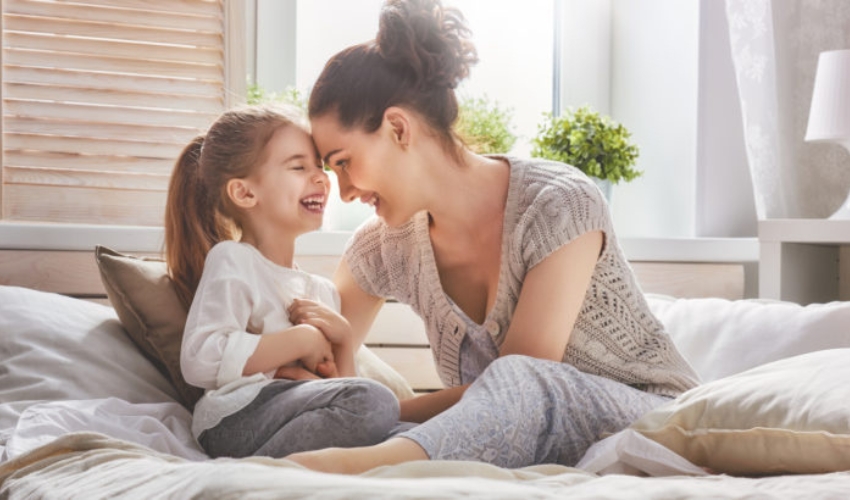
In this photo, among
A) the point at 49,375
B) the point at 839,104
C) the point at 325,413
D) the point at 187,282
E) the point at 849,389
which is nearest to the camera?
the point at 849,389

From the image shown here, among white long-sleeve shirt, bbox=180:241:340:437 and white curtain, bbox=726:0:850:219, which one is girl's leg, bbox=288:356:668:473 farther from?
white curtain, bbox=726:0:850:219

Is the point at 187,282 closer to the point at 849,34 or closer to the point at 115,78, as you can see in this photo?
the point at 115,78

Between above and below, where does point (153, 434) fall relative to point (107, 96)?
below

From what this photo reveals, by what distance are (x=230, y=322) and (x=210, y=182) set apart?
292 millimetres

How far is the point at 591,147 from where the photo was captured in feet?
8.30

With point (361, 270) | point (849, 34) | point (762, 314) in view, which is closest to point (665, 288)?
point (762, 314)

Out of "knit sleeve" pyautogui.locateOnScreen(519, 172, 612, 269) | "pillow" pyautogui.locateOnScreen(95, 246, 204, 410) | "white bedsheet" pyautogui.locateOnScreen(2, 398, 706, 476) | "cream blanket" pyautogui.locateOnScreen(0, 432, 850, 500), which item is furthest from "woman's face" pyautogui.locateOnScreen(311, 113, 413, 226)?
"cream blanket" pyautogui.locateOnScreen(0, 432, 850, 500)

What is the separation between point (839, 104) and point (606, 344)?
2.97 ft

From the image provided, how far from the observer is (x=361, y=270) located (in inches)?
72.4

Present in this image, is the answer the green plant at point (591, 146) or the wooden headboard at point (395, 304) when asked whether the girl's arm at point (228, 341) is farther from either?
the green plant at point (591, 146)

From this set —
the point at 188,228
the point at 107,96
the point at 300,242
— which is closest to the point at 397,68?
the point at 188,228

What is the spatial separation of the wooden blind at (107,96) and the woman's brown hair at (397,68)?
1.86ft

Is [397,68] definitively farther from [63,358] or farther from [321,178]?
[63,358]

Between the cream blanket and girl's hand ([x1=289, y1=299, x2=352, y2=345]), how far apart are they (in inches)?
19.5
